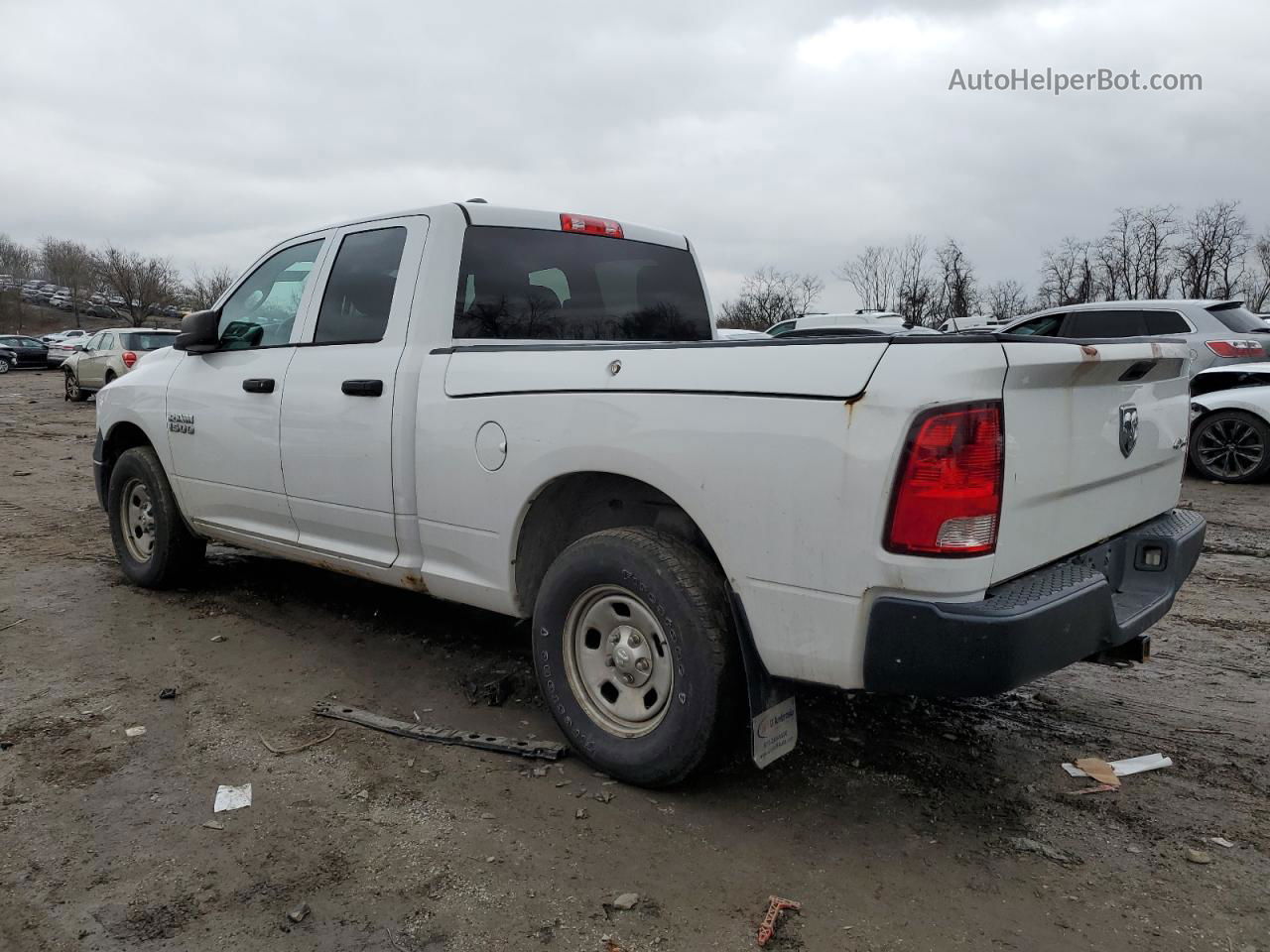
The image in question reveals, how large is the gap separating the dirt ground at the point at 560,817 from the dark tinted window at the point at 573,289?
1.58m

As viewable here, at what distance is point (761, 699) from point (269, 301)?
329cm

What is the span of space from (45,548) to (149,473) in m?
2.11

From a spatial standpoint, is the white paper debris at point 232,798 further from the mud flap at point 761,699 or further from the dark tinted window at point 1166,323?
the dark tinted window at point 1166,323

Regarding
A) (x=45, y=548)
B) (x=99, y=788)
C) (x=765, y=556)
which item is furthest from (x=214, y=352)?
(x=765, y=556)

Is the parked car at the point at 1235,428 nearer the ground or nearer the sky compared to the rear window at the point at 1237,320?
nearer the ground

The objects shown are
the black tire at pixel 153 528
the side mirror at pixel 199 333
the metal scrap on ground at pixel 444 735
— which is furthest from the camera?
the black tire at pixel 153 528

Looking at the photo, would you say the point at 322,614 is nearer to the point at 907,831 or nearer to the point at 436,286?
the point at 436,286

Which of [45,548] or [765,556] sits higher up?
[765,556]

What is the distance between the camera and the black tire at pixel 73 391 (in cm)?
2180

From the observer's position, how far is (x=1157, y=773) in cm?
331

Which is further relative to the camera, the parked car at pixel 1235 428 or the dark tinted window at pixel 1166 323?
the dark tinted window at pixel 1166 323

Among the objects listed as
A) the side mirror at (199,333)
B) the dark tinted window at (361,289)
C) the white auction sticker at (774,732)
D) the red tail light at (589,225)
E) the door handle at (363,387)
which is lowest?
the white auction sticker at (774,732)

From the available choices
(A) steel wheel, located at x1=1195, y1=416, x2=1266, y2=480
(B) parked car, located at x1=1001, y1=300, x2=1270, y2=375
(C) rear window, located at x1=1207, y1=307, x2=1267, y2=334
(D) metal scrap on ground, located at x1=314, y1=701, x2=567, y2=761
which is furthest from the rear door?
(C) rear window, located at x1=1207, y1=307, x2=1267, y2=334

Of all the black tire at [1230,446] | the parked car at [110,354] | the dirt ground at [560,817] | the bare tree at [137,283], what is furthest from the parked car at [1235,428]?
the bare tree at [137,283]
